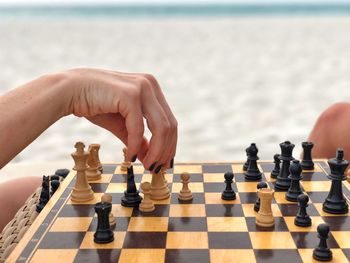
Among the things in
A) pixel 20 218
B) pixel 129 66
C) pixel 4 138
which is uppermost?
pixel 4 138

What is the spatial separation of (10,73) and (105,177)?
658 cm

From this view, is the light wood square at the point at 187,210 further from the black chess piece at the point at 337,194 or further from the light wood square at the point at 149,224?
the black chess piece at the point at 337,194

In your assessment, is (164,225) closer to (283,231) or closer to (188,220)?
(188,220)

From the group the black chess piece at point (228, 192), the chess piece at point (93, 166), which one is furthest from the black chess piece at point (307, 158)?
the chess piece at point (93, 166)

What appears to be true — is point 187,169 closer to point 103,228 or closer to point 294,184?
point 294,184

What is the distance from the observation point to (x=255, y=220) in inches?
60.6

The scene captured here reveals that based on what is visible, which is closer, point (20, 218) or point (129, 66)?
point (20, 218)

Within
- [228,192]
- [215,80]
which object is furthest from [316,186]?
[215,80]

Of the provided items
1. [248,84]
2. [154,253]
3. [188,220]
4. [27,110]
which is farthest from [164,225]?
[248,84]

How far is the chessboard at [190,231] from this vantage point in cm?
135

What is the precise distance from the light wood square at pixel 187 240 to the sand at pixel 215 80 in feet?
8.01

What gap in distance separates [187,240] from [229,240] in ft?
0.35

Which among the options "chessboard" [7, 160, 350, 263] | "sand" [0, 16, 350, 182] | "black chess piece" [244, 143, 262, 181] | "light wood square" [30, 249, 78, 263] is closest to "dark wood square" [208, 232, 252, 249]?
"chessboard" [7, 160, 350, 263]

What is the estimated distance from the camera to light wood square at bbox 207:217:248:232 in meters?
1.49
